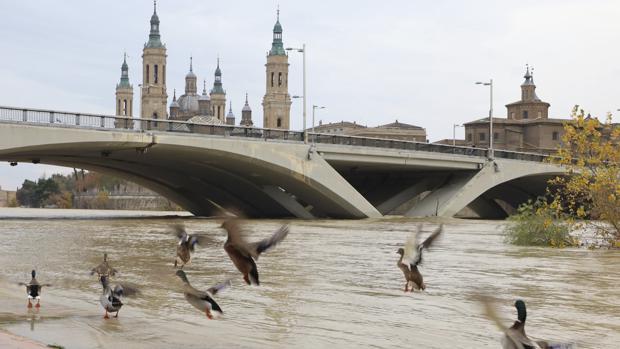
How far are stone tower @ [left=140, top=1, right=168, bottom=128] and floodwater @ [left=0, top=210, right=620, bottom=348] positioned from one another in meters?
151

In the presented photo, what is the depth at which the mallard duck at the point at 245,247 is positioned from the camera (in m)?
6.86

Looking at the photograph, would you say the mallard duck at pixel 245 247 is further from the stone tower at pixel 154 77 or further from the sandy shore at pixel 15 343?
the stone tower at pixel 154 77

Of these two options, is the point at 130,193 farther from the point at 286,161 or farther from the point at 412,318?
the point at 412,318

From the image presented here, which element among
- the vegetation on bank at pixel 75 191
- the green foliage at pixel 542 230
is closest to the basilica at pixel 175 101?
the vegetation on bank at pixel 75 191

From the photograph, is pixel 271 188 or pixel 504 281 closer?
pixel 504 281

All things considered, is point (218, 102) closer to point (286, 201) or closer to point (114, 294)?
point (286, 201)

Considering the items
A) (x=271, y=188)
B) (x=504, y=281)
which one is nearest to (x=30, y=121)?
(x=271, y=188)

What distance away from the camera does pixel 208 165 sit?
158ft

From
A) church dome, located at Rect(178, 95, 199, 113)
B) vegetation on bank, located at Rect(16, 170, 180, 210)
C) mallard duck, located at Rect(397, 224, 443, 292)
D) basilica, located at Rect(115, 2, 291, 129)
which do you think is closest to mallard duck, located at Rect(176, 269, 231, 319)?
mallard duck, located at Rect(397, 224, 443, 292)

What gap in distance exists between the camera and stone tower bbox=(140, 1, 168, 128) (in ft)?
563

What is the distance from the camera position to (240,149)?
141 ft

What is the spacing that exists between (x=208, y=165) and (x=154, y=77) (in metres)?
132

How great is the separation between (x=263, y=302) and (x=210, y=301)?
4799 millimetres

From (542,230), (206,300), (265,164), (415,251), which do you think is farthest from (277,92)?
(206,300)
